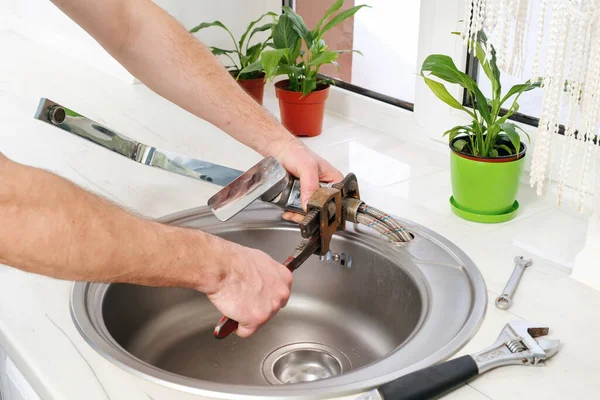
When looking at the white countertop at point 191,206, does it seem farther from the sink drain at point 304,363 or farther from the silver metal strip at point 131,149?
the sink drain at point 304,363

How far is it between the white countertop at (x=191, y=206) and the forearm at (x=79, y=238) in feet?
0.41

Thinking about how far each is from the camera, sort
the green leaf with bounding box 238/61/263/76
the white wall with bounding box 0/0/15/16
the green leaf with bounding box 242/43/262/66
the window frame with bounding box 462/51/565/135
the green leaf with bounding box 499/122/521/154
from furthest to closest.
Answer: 1. the white wall with bounding box 0/0/15/16
2. the green leaf with bounding box 242/43/262/66
3. the green leaf with bounding box 238/61/263/76
4. the window frame with bounding box 462/51/565/135
5. the green leaf with bounding box 499/122/521/154

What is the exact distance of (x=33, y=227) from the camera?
79 centimetres

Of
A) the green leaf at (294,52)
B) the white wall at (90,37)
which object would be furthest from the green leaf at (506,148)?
the white wall at (90,37)

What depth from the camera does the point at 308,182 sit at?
1.19m

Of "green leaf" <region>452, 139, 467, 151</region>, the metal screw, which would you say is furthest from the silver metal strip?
"green leaf" <region>452, 139, 467, 151</region>

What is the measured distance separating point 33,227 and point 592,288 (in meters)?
0.72

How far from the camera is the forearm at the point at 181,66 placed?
1251 mm

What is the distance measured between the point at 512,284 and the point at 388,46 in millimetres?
811

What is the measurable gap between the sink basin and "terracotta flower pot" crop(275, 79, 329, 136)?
359mm

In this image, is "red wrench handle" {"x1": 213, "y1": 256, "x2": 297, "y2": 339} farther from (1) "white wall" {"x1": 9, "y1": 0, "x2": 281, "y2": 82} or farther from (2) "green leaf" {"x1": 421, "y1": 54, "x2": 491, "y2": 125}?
(1) "white wall" {"x1": 9, "y1": 0, "x2": 281, "y2": 82}

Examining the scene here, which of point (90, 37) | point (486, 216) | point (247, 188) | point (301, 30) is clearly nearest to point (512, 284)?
point (486, 216)

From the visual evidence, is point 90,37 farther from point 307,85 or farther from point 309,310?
point 309,310

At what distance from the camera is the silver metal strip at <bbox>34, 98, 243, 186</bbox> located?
130 centimetres
